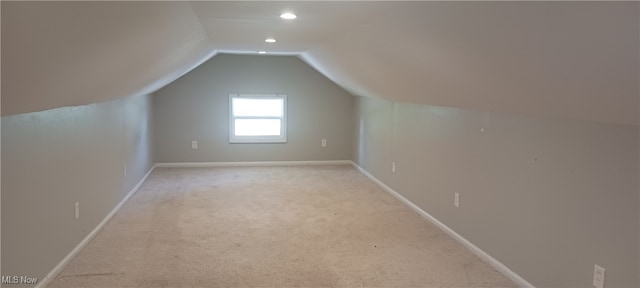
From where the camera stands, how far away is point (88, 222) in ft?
11.4

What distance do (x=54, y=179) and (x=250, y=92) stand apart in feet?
14.2

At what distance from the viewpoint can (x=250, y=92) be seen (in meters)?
7.02

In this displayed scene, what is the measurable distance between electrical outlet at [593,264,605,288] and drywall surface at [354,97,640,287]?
0.11 feet

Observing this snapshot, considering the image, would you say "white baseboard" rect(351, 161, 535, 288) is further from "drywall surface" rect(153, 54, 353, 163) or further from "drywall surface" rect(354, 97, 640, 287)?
"drywall surface" rect(153, 54, 353, 163)

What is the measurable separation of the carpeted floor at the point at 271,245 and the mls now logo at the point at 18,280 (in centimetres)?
22

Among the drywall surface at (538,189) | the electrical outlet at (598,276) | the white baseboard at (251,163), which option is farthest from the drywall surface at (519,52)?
the white baseboard at (251,163)

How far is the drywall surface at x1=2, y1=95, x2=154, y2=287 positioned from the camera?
2.30m

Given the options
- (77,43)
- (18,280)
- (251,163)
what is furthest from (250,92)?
(77,43)

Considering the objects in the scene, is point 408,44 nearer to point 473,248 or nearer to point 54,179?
point 473,248

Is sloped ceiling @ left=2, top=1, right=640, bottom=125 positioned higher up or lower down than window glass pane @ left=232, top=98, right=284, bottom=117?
higher up

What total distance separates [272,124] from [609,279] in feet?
18.1

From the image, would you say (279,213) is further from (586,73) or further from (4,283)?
(586,73)

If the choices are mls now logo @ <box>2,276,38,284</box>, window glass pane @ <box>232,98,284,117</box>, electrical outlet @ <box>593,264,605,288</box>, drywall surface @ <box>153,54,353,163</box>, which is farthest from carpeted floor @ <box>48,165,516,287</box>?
window glass pane @ <box>232,98,284,117</box>

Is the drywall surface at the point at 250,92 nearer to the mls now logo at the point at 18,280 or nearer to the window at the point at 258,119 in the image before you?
the window at the point at 258,119
